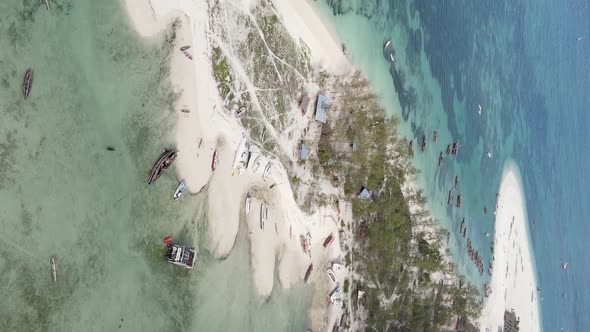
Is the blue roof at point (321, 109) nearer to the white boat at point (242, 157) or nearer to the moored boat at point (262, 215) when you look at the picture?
the white boat at point (242, 157)

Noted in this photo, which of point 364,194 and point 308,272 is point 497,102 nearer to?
point 364,194

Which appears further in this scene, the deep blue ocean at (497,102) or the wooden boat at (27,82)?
the deep blue ocean at (497,102)

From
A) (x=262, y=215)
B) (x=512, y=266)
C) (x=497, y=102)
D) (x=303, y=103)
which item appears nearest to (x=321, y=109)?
(x=303, y=103)

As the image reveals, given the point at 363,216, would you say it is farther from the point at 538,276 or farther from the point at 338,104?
the point at 538,276

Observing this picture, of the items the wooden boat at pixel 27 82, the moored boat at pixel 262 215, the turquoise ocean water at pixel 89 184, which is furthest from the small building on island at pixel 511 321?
the wooden boat at pixel 27 82

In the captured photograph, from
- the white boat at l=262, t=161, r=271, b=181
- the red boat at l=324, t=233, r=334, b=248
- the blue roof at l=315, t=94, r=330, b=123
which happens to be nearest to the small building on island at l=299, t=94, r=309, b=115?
the blue roof at l=315, t=94, r=330, b=123

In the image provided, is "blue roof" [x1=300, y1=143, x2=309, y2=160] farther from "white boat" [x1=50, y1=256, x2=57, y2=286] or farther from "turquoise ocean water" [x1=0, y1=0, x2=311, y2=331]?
"white boat" [x1=50, y1=256, x2=57, y2=286]

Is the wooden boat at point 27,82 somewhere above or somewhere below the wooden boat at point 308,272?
above
